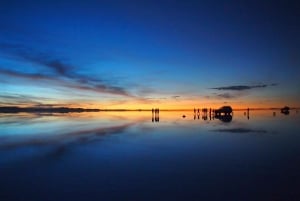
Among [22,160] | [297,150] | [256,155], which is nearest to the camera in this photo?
[22,160]

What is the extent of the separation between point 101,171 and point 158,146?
8.71m

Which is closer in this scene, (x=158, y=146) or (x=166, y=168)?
(x=166, y=168)

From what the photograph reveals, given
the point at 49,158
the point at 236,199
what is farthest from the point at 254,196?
the point at 49,158

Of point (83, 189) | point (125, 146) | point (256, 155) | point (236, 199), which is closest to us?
point (236, 199)

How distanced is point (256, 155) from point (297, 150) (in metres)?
3.81

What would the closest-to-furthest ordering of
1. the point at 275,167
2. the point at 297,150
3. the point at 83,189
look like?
the point at 83,189 → the point at 275,167 → the point at 297,150

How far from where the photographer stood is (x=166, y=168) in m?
14.3

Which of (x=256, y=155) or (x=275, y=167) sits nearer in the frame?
(x=275, y=167)

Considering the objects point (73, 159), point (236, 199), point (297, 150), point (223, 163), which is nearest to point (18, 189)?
point (73, 159)

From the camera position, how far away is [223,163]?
15430mm

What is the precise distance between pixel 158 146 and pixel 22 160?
9513mm

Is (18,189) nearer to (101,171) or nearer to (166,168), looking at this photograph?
(101,171)

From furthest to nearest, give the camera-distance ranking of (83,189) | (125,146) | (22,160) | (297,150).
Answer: (125,146)
(297,150)
(22,160)
(83,189)

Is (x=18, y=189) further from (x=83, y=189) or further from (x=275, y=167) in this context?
(x=275, y=167)
